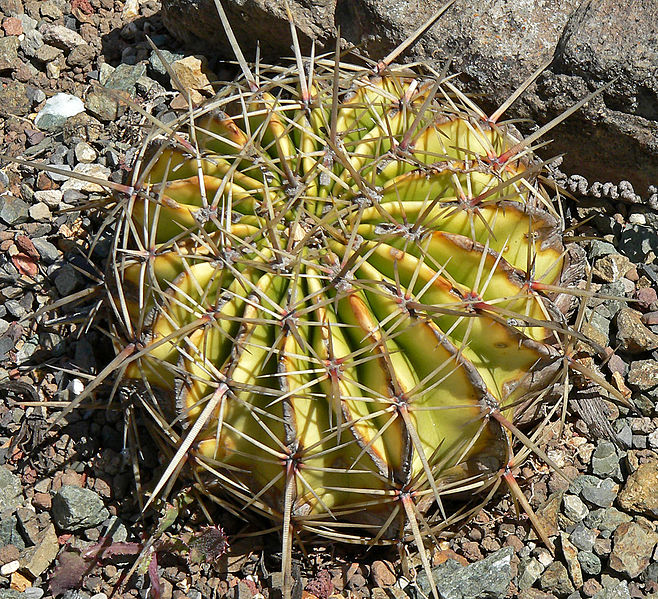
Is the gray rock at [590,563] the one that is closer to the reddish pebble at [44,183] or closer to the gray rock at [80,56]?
the reddish pebble at [44,183]

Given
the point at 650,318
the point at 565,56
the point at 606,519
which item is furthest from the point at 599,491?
the point at 565,56

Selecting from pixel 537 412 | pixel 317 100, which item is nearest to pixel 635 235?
pixel 537 412

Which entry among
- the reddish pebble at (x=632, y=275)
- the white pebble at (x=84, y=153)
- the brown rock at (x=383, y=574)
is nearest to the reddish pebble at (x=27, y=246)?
the white pebble at (x=84, y=153)

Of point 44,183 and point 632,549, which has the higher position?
point 632,549

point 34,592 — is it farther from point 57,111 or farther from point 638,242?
point 638,242

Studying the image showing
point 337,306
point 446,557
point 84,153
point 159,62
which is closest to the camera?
point 337,306

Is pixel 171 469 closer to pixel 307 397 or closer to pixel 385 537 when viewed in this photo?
pixel 307 397
